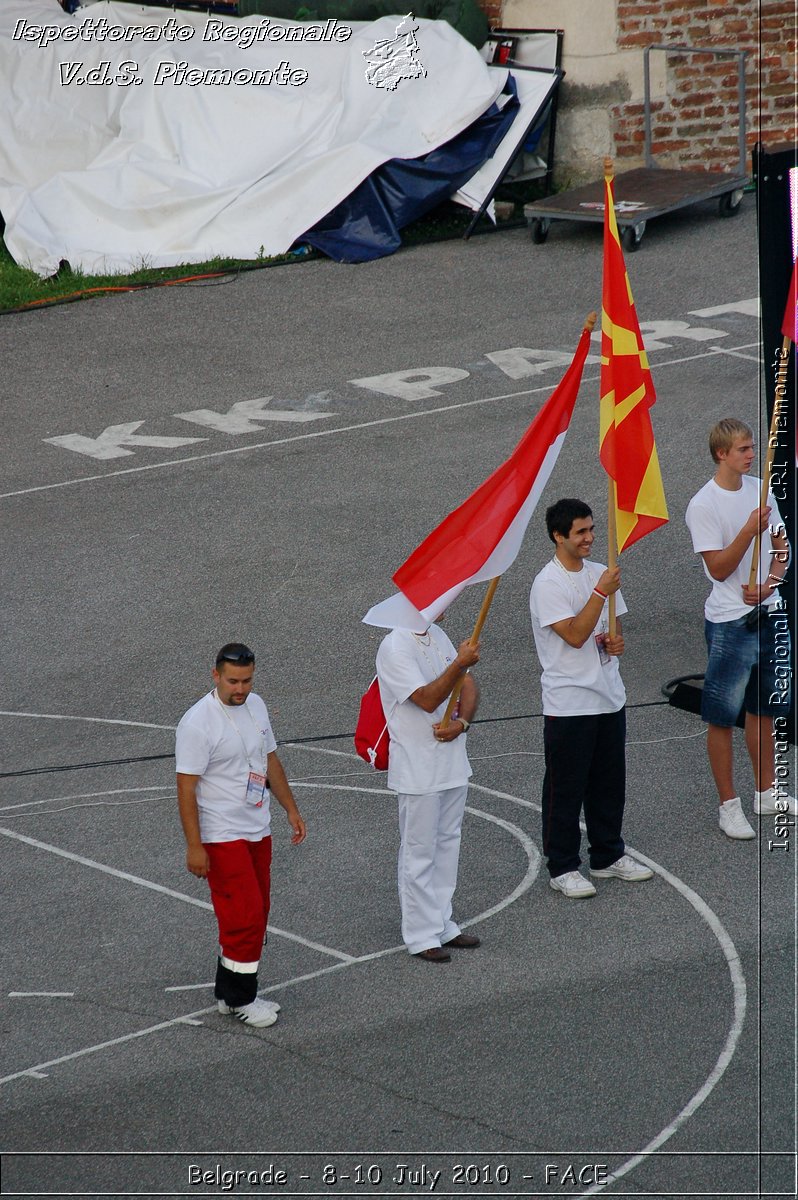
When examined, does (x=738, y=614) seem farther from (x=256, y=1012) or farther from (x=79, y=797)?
(x=79, y=797)

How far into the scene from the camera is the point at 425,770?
292 inches

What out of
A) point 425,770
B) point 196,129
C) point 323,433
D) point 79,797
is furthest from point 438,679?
A: point 196,129

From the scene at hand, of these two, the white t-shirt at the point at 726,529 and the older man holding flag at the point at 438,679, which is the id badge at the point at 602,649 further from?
the white t-shirt at the point at 726,529

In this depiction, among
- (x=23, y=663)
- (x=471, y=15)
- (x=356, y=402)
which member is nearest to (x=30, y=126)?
(x=471, y=15)

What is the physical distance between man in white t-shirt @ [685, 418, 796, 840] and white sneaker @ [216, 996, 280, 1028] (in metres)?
2.90

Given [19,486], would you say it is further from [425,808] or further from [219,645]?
[425,808]

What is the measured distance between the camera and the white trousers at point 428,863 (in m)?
7.46

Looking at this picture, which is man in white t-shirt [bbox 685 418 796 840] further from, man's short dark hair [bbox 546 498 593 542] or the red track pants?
the red track pants

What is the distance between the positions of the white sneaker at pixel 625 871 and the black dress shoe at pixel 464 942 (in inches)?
37.1

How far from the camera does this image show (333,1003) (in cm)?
725

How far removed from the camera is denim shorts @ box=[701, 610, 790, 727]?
27.7ft

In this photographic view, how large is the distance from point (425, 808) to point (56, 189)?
16680 millimetres

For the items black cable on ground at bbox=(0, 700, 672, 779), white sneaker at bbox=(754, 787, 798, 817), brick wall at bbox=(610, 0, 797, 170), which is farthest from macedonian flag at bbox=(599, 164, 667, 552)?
brick wall at bbox=(610, 0, 797, 170)

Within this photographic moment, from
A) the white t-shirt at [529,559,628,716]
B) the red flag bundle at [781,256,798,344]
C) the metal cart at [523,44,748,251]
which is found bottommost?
the white t-shirt at [529,559,628,716]
